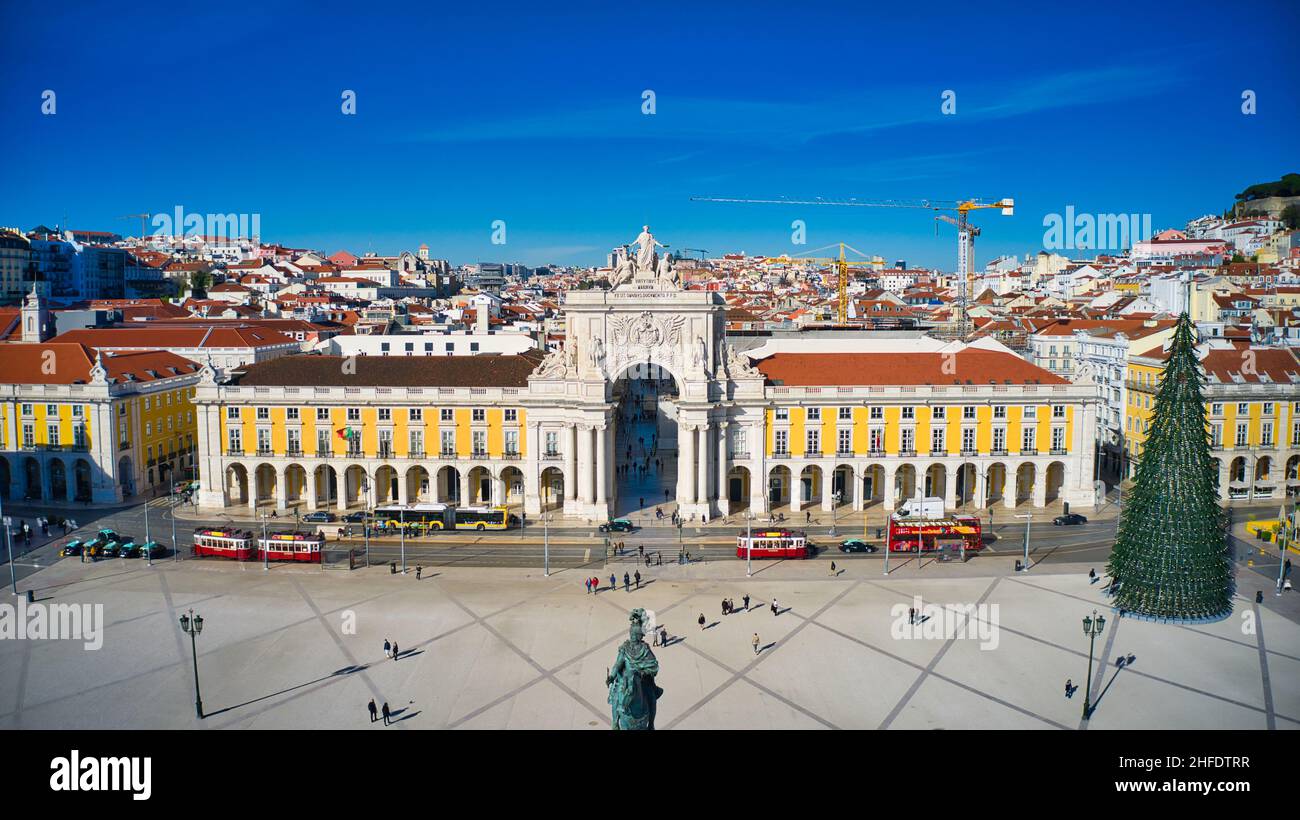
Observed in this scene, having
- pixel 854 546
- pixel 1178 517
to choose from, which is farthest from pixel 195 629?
pixel 1178 517

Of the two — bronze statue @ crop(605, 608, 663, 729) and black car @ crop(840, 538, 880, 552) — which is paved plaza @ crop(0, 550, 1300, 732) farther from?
bronze statue @ crop(605, 608, 663, 729)

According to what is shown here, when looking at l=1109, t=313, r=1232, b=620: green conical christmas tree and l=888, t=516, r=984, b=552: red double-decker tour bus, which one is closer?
l=1109, t=313, r=1232, b=620: green conical christmas tree

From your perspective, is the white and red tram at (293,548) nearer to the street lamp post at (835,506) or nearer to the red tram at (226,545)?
the red tram at (226,545)

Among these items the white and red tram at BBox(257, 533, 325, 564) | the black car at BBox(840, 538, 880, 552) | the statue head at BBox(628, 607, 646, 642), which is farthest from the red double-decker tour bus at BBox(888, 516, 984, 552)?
the statue head at BBox(628, 607, 646, 642)

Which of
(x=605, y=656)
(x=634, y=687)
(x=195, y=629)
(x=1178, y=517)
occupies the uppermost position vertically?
(x=634, y=687)

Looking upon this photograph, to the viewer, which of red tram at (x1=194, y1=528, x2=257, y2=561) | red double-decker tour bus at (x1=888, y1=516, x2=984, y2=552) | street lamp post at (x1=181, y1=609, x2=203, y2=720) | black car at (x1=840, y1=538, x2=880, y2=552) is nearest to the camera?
street lamp post at (x1=181, y1=609, x2=203, y2=720)

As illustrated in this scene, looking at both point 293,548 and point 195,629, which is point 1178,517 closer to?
point 195,629
